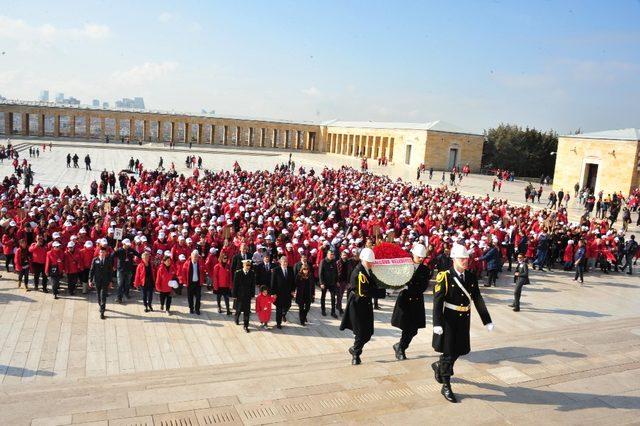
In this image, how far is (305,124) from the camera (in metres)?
72.3

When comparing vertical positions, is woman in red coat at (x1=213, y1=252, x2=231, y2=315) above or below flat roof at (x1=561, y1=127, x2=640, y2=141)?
below

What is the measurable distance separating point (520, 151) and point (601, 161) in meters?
22.9

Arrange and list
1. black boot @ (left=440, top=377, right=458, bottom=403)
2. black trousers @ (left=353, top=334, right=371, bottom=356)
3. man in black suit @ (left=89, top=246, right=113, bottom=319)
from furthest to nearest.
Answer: man in black suit @ (left=89, top=246, right=113, bottom=319) < black trousers @ (left=353, top=334, right=371, bottom=356) < black boot @ (left=440, top=377, right=458, bottom=403)

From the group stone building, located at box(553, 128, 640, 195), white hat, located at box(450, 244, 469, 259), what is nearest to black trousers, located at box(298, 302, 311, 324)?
white hat, located at box(450, 244, 469, 259)

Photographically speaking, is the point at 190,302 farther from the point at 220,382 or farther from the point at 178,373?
the point at 220,382

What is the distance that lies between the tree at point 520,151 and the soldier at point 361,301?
5216 centimetres

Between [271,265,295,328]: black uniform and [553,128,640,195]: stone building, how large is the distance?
29.4 meters

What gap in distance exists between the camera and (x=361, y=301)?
6.53 meters

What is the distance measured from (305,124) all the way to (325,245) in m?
62.8

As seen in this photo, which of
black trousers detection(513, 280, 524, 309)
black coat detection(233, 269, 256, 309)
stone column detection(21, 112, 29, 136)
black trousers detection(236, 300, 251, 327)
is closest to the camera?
black trousers detection(236, 300, 251, 327)

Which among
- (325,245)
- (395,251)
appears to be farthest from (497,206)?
(395,251)

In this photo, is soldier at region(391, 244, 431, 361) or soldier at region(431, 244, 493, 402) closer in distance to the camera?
soldier at region(431, 244, 493, 402)

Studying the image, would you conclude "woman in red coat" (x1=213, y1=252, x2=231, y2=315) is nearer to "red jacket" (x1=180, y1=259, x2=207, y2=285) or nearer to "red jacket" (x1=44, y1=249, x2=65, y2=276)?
"red jacket" (x1=180, y1=259, x2=207, y2=285)

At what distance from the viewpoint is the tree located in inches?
2157
